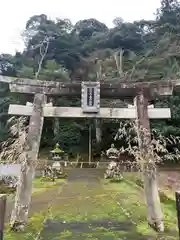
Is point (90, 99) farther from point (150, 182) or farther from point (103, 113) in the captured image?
point (150, 182)

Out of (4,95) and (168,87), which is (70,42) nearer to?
(4,95)

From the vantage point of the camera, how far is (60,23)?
3500cm

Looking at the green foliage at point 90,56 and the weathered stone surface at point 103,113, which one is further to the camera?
the green foliage at point 90,56

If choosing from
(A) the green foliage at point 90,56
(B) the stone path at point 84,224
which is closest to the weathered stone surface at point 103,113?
(B) the stone path at point 84,224

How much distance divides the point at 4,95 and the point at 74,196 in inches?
834

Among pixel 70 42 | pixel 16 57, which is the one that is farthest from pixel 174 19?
pixel 16 57

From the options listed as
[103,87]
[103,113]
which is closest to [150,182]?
[103,113]

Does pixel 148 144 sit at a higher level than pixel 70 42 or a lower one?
lower

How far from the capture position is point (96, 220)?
512 centimetres

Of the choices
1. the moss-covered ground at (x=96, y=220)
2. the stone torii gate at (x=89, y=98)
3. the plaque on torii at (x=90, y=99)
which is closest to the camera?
the moss-covered ground at (x=96, y=220)

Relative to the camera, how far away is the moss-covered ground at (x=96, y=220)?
4168 mm

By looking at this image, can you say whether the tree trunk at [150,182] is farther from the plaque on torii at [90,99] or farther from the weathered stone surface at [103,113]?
the plaque on torii at [90,99]

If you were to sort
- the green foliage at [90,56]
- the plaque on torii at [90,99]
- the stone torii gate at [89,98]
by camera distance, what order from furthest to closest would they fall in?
the green foliage at [90,56], the plaque on torii at [90,99], the stone torii gate at [89,98]

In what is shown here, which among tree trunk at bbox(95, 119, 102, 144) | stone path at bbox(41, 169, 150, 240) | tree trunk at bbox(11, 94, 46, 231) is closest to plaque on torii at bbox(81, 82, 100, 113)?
tree trunk at bbox(11, 94, 46, 231)
